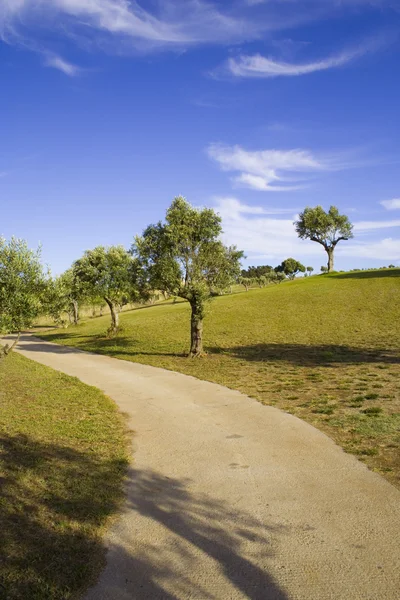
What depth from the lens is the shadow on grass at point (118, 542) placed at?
6.19m

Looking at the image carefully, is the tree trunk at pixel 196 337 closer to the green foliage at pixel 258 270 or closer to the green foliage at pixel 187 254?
the green foliage at pixel 187 254

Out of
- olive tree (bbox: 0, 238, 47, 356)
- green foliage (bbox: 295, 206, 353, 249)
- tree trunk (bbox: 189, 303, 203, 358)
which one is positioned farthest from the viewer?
green foliage (bbox: 295, 206, 353, 249)

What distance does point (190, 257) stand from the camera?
97.4 feet

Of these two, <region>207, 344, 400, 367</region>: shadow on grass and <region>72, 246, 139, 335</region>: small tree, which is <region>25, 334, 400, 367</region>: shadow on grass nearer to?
<region>207, 344, 400, 367</region>: shadow on grass

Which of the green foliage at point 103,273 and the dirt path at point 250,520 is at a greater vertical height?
the green foliage at point 103,273

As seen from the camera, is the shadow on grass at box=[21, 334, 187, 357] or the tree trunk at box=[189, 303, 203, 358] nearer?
the tree trunk at box=[189, 303, 203, 358]

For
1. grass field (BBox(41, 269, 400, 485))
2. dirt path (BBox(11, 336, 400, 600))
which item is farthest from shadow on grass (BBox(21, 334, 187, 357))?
dirt path (BBox(11, 336, 400, 600))

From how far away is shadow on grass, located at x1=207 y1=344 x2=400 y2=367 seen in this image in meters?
26.6

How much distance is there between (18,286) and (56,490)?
40.8 ft

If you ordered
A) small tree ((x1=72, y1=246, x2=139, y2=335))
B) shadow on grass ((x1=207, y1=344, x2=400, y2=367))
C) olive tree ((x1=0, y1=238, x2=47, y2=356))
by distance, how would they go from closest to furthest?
olive tree ((x1=0, y1=238, x2=47, y2=356))
shadow on grass ((x1=207, y1=344, x2=400, y2=367))
small tree ((x1=72, y1=246, x2=139, y2=335))

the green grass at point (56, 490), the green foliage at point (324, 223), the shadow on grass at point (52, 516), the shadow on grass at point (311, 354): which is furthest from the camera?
the green foliage at point (324, 223)

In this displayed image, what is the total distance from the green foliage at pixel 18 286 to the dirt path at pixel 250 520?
29.3 ft

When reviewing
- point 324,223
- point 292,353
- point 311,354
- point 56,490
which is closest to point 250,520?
point 56,490

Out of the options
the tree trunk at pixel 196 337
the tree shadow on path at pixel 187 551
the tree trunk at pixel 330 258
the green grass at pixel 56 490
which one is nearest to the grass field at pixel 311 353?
the tree trunk at pixel 196 337
